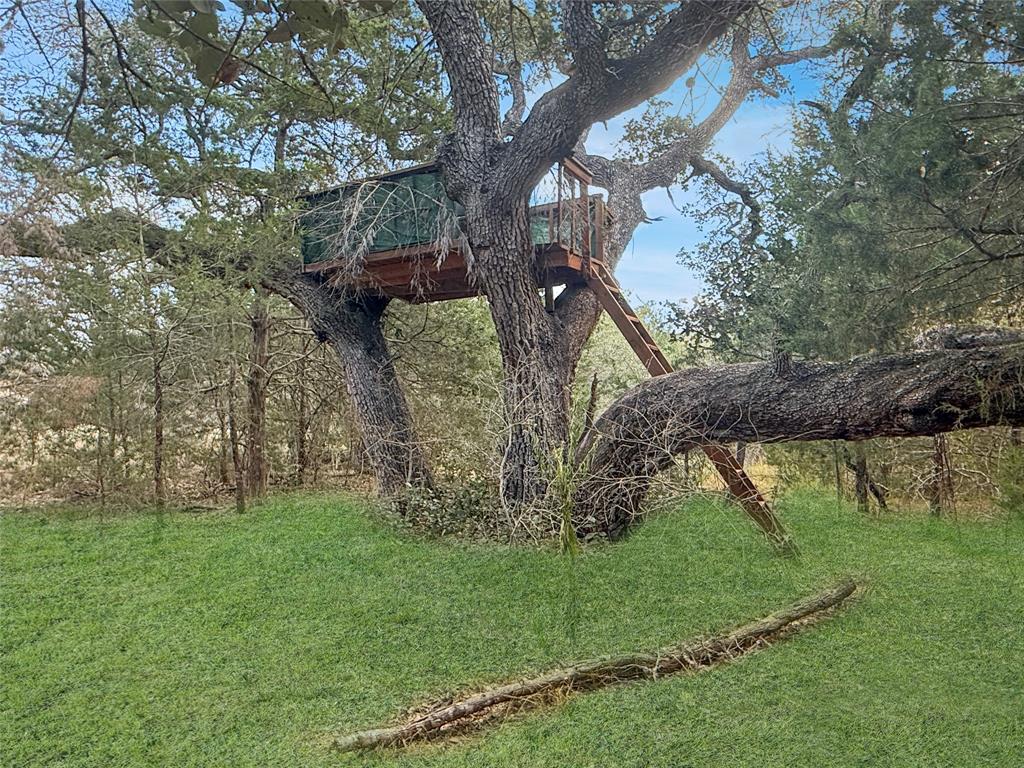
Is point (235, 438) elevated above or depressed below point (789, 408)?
above

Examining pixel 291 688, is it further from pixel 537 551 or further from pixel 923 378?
pixel 923 378

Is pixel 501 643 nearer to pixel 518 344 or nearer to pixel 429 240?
pixel 518 344

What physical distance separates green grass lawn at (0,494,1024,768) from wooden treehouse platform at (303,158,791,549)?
6.63 ft

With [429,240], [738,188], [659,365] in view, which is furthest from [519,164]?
[738,188]

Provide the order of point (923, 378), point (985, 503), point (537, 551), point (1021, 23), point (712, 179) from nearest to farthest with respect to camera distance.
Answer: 1. point (1021, 23)
2. point (923, 378)
3. point (537, 551)
4. point (985, 503)
5. point (712, 179)

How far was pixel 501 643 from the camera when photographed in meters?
2.91

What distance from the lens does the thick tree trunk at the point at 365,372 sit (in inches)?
230

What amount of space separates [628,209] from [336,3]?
6559 millimetres

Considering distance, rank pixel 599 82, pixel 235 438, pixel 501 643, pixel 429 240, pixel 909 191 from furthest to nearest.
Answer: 1. pixel 235 438
2. pixel 429 240
3. pixel 599 82
4. pixel 909 191
5. pixel 501 643

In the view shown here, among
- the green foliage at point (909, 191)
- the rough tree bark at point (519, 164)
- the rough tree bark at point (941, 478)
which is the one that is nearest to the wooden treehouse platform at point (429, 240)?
the rough tree bark at point (519, 164)

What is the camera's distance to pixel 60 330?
5574 mm

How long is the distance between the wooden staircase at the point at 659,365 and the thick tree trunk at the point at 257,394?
10.4 ft

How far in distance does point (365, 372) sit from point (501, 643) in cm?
359

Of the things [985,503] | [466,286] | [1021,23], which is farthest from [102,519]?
[985,503]
